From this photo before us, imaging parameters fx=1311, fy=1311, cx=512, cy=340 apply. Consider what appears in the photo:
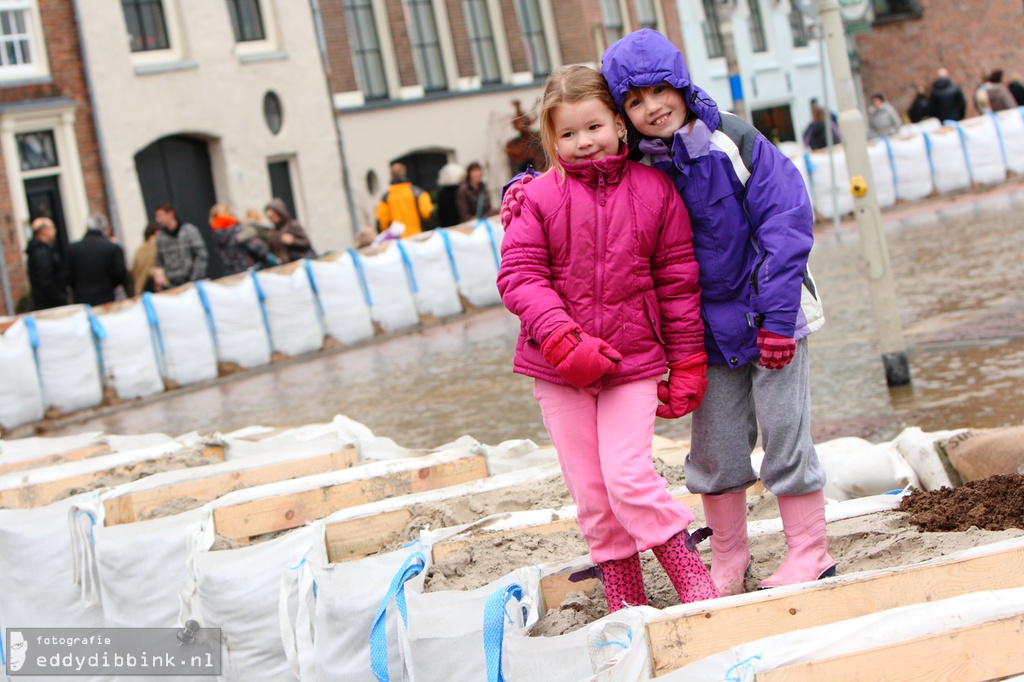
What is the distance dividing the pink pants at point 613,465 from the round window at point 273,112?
64.7 feet

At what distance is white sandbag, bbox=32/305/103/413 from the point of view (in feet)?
42.9

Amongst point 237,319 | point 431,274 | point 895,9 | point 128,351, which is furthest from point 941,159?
point 895,9

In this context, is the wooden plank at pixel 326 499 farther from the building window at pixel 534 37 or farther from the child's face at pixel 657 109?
the building window at pixel 534 37

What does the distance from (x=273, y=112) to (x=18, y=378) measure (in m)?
10.9

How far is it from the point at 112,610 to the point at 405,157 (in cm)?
2094

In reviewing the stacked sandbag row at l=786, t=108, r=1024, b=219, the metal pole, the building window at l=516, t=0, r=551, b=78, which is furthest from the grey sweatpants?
the building window at l=516, t=0, r=551, b=78

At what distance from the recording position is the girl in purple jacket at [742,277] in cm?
338

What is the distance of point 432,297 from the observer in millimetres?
16312

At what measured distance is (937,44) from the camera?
34.7 meters

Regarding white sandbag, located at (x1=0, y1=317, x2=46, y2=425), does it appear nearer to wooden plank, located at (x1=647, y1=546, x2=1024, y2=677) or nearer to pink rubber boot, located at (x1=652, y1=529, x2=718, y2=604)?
pink rubber boot, located at (x1=652, y1=529, x2=718, y2=604)

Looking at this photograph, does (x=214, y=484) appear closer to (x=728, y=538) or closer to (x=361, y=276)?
(x=728, y=538)

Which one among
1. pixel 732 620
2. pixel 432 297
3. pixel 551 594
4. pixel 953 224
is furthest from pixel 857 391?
pixel 953 224

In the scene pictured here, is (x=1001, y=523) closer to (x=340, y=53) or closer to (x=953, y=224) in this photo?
(x=953, y=224)

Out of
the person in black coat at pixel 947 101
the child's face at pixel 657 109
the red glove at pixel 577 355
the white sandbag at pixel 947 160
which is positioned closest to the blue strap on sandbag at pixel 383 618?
the red glove at pixel 577 355
